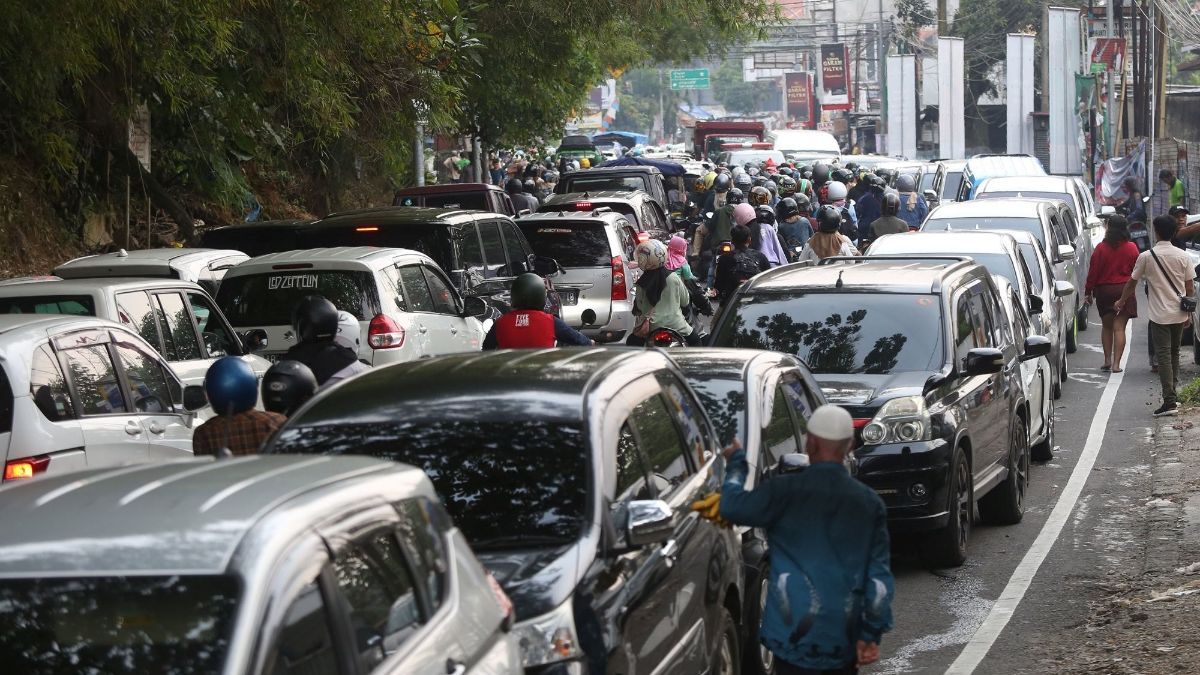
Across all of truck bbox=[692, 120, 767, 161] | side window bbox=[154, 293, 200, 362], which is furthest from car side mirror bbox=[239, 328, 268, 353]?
truck bbox=[692, 120, 767, 161]

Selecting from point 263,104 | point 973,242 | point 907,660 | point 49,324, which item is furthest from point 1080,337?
point 49,324

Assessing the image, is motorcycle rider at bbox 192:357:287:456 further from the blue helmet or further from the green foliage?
the green foliage

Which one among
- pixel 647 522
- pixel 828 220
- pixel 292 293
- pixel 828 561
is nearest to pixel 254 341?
pixel 292 293

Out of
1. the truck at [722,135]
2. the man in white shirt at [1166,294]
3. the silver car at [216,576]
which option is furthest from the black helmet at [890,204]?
the truck at [722,135]

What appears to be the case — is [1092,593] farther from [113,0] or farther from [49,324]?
[113,0]

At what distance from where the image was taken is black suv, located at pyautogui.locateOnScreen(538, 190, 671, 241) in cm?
2180

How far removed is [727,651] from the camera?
6434 mm

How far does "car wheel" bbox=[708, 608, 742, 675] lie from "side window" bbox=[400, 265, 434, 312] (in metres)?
7.00

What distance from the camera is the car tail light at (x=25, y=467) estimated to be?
780cm

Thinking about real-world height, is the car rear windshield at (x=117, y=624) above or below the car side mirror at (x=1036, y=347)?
above

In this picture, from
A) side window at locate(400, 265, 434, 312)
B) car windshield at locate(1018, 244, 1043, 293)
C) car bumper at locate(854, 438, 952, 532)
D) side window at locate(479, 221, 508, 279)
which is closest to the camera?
car bumper at locate(854, 438, 952, 532)

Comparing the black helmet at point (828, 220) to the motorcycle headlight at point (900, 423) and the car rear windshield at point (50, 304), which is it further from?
the car rear windshield at point (50, 304)

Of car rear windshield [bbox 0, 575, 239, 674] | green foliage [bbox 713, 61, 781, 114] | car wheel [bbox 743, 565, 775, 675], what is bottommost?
car wheel [bbox 743, 565, 775, 675]

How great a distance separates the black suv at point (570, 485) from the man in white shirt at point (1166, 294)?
1007 cm
